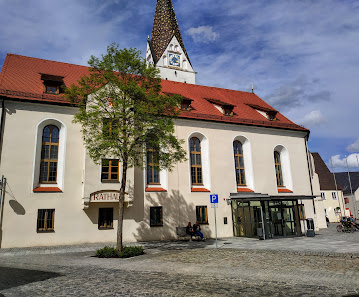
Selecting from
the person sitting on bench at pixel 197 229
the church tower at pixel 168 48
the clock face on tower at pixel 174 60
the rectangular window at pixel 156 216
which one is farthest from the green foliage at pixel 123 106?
the clock face on tower at pixel 174 60

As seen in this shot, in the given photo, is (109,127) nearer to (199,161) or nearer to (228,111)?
(199,161)

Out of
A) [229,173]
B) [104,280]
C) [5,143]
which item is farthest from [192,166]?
[104,280]

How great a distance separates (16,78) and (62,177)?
24.7 feet

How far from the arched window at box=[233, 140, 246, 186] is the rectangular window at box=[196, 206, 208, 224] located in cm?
407

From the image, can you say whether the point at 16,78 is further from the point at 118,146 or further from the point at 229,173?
the point at 229,173

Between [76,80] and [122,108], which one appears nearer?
[122,108]

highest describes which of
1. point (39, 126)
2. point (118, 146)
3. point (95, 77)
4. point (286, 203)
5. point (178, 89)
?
point (178, 89)

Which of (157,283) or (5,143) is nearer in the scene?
(157,283)

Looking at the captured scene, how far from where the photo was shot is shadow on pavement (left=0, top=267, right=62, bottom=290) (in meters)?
8.07

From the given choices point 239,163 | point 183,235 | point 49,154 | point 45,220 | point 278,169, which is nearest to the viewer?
point 45,220

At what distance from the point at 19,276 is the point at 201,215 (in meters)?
14.3

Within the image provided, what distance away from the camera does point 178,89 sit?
27172 millimetres

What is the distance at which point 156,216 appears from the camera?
2041 cm

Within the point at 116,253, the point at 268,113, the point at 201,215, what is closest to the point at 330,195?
the point at 268,113
